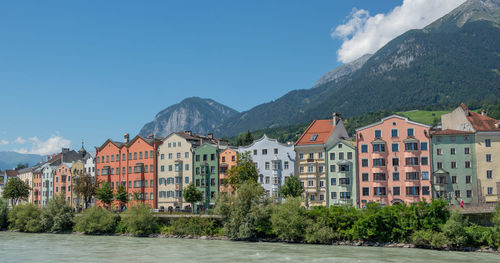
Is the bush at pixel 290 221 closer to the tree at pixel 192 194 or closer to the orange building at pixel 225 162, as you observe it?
the tree at pixel 192 194

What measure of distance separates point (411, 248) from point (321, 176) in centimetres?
2889

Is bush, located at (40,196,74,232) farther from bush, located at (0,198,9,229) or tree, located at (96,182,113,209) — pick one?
bush, located at (0,198,9,229)

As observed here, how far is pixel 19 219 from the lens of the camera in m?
89.4

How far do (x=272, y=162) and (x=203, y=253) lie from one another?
1413 inches

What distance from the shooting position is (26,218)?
8950 cm

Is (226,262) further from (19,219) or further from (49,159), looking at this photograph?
(49,159)

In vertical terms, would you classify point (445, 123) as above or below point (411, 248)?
above

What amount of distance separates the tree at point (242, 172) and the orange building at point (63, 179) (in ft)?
185

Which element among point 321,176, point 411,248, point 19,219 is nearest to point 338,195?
point 321,176

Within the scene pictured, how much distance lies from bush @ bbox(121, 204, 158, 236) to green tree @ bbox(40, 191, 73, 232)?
14794mm

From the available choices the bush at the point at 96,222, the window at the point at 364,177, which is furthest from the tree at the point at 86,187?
the window at the point at 364,177

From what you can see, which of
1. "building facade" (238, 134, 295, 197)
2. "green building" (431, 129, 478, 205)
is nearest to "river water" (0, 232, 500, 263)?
"green building" (431, 129, 478, 205)

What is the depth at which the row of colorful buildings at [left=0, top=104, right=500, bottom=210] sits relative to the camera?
7356 centimetres

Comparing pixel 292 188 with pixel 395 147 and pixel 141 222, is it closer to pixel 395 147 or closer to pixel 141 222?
pixel 395 147
